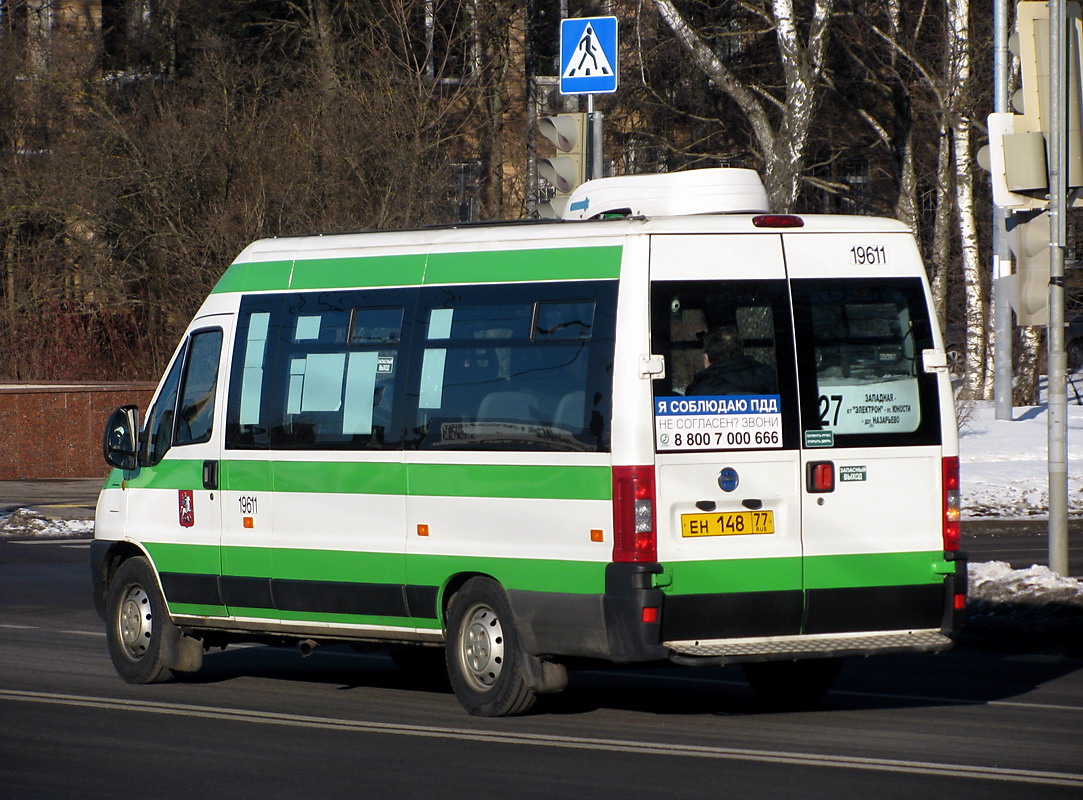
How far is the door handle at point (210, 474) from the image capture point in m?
10.1

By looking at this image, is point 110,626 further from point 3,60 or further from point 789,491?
point 3,60

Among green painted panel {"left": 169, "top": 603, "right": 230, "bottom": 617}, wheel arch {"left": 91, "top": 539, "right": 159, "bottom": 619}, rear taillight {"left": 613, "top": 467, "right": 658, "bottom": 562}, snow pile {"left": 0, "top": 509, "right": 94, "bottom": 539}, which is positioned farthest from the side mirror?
snow pile {"left": 0, "top": 509, "right": 94, "bottom": 539}

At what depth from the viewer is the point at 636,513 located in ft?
26.6

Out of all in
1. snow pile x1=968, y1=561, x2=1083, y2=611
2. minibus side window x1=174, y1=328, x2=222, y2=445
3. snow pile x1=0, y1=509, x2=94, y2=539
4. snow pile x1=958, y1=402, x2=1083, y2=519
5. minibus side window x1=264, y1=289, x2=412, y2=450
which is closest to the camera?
minibus side window x1=264, y1=289, x2=412, y2=450

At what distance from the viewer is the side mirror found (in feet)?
34.9

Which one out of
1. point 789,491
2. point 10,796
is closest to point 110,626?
point 10,796

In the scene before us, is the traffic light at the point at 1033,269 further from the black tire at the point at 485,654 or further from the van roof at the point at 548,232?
the black tire at the point at 485,654

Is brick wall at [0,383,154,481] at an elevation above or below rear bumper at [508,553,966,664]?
above

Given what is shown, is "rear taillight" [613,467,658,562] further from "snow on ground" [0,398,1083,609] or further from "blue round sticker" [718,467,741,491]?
"snow on ground" [0,398,1083,609]

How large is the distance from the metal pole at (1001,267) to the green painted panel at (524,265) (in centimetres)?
2106

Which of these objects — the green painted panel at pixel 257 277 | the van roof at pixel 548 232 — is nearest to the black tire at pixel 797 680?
the van roof at pixel 548 232

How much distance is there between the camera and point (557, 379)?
336 inches

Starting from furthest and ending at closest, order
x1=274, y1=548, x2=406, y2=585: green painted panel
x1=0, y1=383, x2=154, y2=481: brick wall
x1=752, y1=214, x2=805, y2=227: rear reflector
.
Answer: x1=0, y1=383, x2=154, y2=481: brick wall < x1=274, y1=548, x2=406, y2=585: green painted panel < x1=752, y1=214, x2=805, y2=227: rear reflector

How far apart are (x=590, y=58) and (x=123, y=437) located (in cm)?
732
